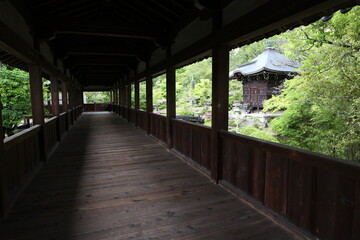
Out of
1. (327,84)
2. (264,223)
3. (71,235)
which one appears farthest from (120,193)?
(327,84)

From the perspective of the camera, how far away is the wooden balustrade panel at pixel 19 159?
2623 mm

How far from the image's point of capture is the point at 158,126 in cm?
622

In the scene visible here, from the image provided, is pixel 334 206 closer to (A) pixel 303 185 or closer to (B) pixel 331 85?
(A) pixel 303 185

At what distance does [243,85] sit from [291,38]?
349 inches

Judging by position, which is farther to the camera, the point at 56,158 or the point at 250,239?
the point at 56,158

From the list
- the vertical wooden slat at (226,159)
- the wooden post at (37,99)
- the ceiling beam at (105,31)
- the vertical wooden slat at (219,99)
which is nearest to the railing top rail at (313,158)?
the vertical wooden slat at (226,159)

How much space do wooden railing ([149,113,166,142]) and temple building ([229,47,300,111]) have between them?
6.06 m

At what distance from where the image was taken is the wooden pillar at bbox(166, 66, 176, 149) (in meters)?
5.01

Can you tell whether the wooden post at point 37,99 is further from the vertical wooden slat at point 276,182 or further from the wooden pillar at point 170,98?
the vertical wooden slat at point 276,182

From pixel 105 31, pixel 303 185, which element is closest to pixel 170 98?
pixel 105 31

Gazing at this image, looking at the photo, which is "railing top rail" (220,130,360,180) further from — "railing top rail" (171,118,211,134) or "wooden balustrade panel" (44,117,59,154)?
"wooden balustrade panel" (44,117,59,154)

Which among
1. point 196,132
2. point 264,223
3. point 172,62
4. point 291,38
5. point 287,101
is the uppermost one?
point 291,38

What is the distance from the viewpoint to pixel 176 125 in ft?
16.2

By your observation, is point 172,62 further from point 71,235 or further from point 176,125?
point 71,235
